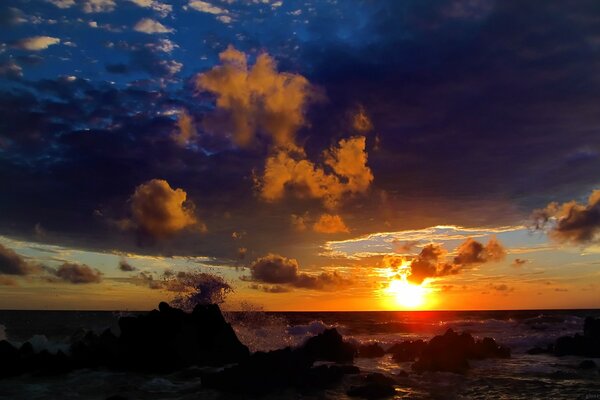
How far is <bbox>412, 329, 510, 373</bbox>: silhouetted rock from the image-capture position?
30.8 meters

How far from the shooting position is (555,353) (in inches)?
1571

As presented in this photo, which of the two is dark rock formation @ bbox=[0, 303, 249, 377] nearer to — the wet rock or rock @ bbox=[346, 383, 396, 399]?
rock @ bbox=[346, 383, 396, 399]

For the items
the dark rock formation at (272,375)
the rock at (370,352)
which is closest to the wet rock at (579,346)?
the rock at (370,352)

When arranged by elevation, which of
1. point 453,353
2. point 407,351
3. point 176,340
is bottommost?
point 407,351

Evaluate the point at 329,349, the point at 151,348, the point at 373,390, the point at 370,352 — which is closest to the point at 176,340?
the point at 151,348

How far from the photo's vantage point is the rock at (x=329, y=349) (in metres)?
35.1

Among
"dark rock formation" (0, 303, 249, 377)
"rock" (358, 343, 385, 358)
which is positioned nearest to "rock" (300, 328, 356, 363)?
"rock" (358, 343, 385, 358)

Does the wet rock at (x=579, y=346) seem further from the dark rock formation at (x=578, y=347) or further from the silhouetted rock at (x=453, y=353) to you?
the silhouetted rock at (x=453, y=353)

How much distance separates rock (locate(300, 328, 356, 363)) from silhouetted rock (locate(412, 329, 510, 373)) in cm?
554

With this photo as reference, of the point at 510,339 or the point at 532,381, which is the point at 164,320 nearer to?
the point at 532,381

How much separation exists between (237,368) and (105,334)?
12715mm

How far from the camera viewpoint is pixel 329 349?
116 feet

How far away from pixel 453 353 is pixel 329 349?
862cm

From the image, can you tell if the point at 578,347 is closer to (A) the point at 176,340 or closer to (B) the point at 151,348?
(A) the point at 176,340
